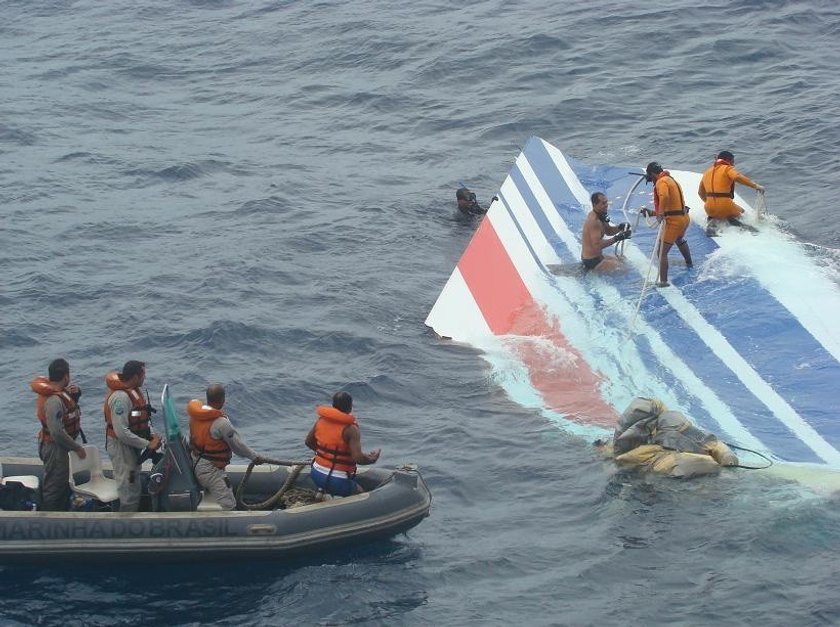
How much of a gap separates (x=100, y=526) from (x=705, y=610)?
5114 mm

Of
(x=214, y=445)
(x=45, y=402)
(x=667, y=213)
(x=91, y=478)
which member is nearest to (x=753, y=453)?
(x=667, y=213)

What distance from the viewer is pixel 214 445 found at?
445 inches

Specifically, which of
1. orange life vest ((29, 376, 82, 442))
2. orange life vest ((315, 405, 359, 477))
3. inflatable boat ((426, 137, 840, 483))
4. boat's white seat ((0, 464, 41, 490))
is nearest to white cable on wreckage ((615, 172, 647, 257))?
inflatable boat ((426, 137, 840, 483))

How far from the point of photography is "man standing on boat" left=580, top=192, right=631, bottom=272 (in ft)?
55.2

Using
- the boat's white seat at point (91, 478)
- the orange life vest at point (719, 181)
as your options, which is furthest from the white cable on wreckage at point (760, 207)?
the boat's white seat at point (91, 478)

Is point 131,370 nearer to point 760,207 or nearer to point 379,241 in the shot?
point 379,241

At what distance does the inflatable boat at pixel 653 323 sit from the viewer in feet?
44.7

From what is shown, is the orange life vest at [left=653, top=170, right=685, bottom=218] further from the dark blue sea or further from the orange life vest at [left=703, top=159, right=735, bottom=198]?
the dark blue sea

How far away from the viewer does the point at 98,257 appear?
63.0 ft

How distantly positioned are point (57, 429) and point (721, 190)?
32.6 feet

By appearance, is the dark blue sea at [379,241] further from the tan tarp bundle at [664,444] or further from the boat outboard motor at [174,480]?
the boat outboard motor at [174,480]

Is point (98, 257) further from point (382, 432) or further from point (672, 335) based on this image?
point (672, 335)

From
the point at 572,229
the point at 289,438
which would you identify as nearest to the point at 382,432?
the point at 289,438

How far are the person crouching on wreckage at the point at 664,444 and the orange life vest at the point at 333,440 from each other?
284 cm
